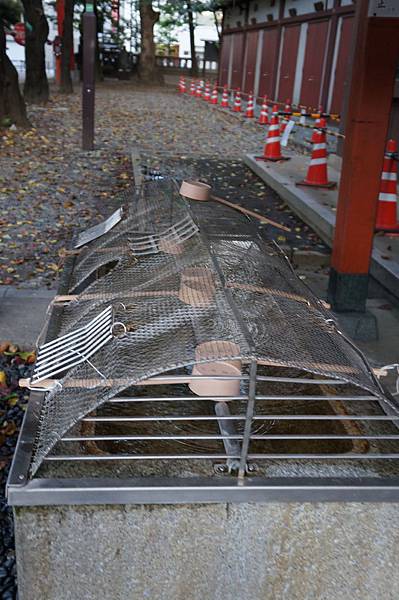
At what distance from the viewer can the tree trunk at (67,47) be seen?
959 inches

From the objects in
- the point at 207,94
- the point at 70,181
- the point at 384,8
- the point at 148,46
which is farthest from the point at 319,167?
the point at 148,46

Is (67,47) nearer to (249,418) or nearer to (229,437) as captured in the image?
(229,437)

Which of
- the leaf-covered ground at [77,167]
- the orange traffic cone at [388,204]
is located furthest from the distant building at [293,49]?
the orange traffic cone at [388,204]

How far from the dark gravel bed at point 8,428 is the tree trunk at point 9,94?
11136 mm

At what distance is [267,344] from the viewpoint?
2.26 metres

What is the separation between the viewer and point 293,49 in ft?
67.7

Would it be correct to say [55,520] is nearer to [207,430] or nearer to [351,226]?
[207,430]

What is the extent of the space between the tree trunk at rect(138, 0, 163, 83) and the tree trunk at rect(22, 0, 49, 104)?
16.8m

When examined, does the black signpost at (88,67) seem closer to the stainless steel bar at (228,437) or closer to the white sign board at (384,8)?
the white sign board at (384,8)

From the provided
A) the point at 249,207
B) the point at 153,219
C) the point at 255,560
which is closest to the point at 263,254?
the point at 153,219

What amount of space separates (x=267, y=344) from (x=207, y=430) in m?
0.67

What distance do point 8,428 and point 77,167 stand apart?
8.62m

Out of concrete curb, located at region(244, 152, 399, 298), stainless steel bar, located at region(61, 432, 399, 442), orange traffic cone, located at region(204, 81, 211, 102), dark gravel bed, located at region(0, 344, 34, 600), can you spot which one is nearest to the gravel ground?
dark gravel bed, located at region(0, 344, 34, 600)

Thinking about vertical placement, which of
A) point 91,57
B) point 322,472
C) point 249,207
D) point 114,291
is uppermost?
point 91,57
